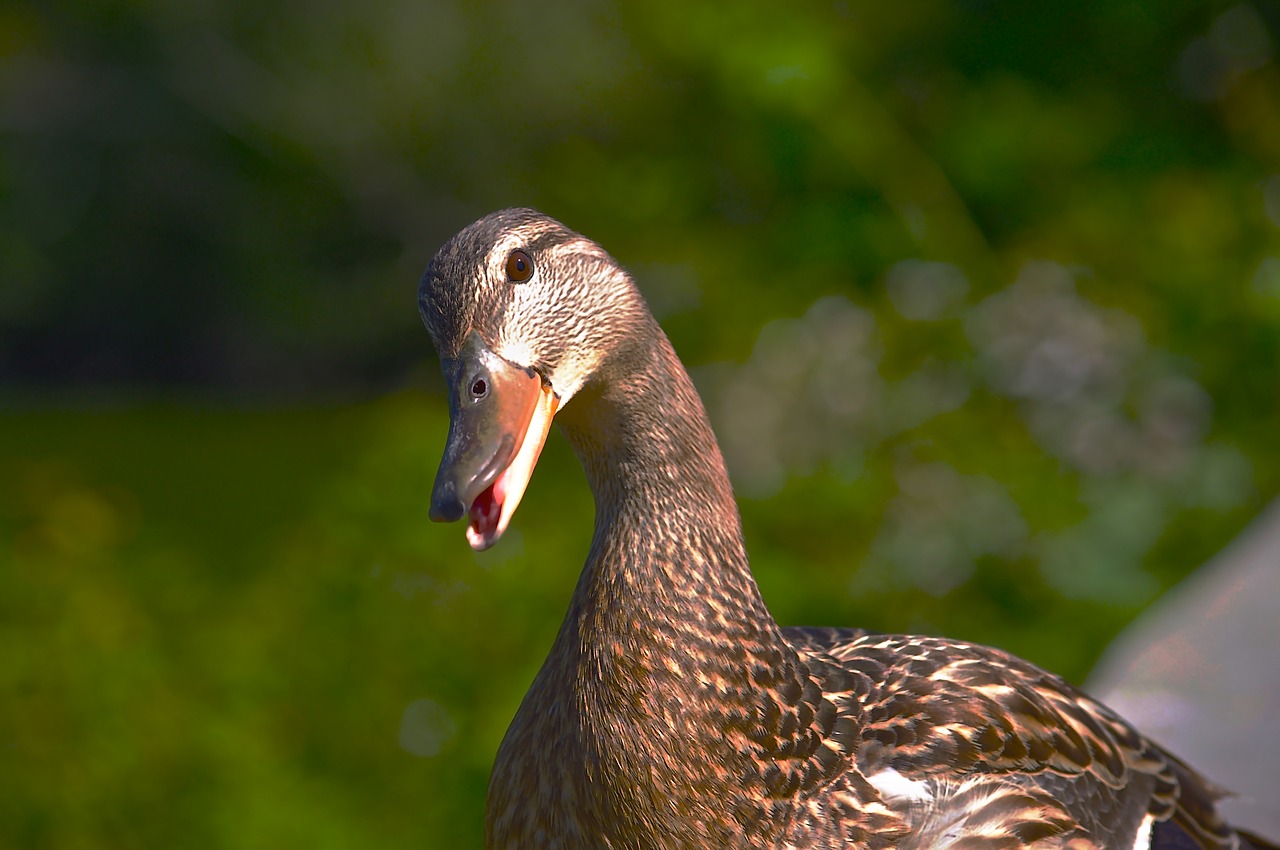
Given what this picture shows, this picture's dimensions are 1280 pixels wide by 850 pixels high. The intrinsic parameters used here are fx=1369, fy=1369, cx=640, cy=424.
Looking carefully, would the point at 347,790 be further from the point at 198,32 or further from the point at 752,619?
the point at 198,32

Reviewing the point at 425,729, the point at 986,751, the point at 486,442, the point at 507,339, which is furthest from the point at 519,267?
the point at 425,729

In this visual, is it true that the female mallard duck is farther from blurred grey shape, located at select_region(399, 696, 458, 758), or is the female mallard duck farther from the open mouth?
blurred grey shape, located at select_region(399, 696, 458, 758)

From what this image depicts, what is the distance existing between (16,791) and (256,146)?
16.3 feet

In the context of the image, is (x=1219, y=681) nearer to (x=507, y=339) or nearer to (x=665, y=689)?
(x=665, y=689)

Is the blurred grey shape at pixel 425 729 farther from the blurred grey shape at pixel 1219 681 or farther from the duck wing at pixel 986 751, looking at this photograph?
the duck wing at pixel 986 751

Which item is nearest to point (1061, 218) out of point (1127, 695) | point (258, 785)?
point (1127, 695)

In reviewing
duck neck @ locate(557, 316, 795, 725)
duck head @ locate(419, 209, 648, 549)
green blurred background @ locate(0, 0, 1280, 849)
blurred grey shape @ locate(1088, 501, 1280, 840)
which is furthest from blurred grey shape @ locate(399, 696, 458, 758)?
duck head @ locate(419, 209, 648, 549)

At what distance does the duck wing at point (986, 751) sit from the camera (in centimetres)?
170

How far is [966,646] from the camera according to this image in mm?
1956

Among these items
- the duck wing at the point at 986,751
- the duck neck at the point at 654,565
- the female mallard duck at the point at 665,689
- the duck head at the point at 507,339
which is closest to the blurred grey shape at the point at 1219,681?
the duck wing at the point at 986,751

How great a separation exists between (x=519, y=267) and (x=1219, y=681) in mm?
2108

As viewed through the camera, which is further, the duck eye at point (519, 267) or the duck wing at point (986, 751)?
the duck wing at point (986, 751)

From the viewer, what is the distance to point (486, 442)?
1393 millimetres

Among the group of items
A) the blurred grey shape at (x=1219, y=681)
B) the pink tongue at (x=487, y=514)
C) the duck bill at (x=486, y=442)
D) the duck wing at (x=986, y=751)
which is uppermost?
the duck bill at (x=486, y=442)
